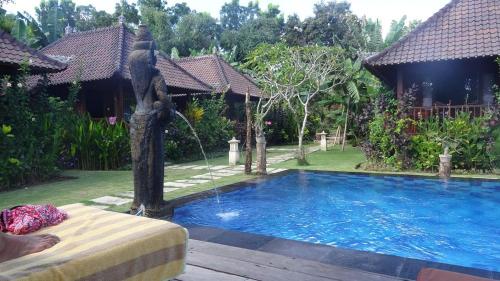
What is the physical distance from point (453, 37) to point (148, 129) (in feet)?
35.2

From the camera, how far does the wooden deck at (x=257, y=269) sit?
3305 mm

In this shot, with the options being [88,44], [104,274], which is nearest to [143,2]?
[88,44]

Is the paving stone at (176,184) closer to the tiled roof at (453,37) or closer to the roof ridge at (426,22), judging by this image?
the tiled roof at (453,37)

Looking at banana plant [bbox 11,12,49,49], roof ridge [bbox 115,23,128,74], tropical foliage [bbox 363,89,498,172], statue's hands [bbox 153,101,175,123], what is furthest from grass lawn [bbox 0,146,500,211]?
banana plant [bbox 11,12,49,49]

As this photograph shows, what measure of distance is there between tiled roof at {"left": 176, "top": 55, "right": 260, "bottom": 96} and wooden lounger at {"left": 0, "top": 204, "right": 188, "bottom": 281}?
17128 mm

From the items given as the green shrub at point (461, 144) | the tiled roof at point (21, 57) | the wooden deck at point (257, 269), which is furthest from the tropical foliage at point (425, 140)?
the tiled roof at point (21, 57)

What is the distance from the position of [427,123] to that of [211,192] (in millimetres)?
6848

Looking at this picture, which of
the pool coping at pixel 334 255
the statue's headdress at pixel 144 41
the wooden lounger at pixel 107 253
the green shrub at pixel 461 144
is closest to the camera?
the wooden lounger at pixel 107 253

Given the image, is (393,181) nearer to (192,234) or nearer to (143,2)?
(192,234)

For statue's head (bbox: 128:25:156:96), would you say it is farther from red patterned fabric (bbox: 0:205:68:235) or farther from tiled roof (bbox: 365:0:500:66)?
tiled roof (bbox: 365:0:500:66)

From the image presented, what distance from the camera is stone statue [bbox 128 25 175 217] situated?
5.64m

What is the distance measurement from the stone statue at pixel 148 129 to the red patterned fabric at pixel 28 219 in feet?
7.61

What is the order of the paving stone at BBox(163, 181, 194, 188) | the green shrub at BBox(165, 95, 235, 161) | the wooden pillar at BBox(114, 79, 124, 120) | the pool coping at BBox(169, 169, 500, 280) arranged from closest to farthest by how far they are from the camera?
the pool coping at BBox(169, 169, 500, 280) → the paving stone at BBox(163, 181, 194, 188) → the wooden pillar at BBox(114, 79, 124, 120) → the green shrub at BBox(165, 95, 235, 161)

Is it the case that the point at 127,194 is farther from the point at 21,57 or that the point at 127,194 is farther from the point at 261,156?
the point at 21,57
